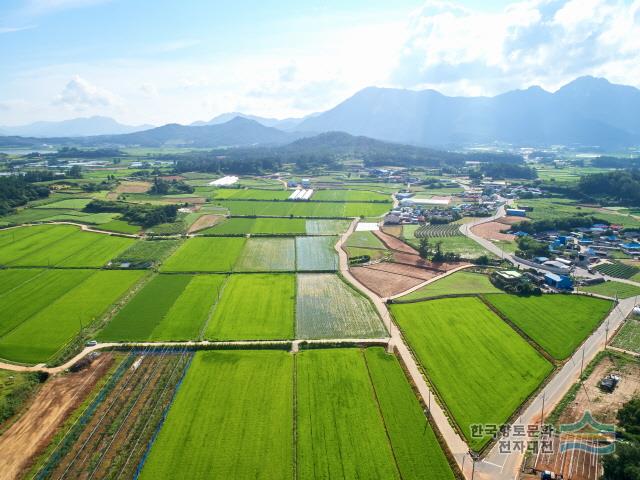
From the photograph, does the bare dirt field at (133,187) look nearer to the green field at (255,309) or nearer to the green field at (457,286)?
the green field at (255,309)

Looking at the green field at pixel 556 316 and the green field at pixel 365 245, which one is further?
the green field at pixel 365 245

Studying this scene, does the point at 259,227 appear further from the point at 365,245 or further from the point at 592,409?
the point at 592,409

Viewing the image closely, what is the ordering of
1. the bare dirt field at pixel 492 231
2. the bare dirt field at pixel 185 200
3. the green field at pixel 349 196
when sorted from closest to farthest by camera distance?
the bare dirt field at pixel 492 231 < the bare dirt field at pixel 185 200 < the green field at pixel 349 196

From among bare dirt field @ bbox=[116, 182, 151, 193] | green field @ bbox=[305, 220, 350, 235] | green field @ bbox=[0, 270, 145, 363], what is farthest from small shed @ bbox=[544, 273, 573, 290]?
bare dirt field @ bbox=[116, 182, 151, 193]

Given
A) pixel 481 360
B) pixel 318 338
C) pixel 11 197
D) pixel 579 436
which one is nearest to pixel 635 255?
pixel 481 360

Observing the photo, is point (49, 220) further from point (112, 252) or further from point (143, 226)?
point (112, 252)

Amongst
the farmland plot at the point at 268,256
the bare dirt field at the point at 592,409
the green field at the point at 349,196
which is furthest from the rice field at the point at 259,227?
the bare dirt field at the point at 592,409

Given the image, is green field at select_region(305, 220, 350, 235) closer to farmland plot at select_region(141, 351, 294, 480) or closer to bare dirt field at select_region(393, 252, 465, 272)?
bare dirt field at select_region(393, 252, 465, 272)
